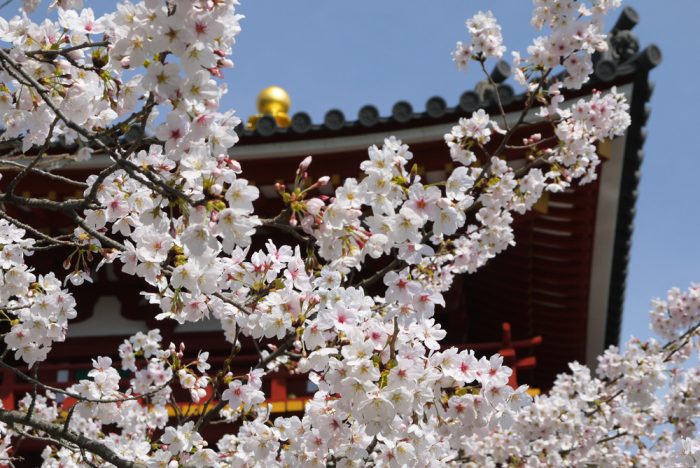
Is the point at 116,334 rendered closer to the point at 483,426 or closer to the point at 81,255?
the point at 81,255

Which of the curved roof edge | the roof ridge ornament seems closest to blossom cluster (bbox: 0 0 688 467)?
the curved roof edge

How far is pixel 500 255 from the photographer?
10.2m

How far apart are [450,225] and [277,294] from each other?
26.9 inches

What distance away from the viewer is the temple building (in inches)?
307

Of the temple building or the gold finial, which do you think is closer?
the temple building

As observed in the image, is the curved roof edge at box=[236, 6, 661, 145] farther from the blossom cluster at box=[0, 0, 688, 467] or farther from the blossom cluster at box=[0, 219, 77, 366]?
the blossom cluster at box=[0, 219, 77, 366]

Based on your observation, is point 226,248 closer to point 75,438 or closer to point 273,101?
point 75,438

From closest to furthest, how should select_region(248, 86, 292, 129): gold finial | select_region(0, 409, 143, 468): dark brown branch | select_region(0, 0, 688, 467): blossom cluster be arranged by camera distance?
1. select_region(0, 0, 688, 467): blossom cluster
2. select_region(0, 409, 143, 468): dark brown branch
3. select_region(248, 86, 292, 129): gold finial

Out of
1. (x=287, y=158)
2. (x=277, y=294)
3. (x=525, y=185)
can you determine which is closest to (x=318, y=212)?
(x=277, y=294)

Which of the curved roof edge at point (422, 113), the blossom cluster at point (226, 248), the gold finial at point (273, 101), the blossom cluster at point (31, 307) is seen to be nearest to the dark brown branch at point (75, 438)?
the blossom cluster at point (226, 248)

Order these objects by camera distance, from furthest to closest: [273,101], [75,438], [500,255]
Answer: [273,101]
[500,255]
[75,438]

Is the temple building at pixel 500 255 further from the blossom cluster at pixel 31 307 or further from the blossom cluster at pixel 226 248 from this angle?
the blossom cluster at pixel 31 307

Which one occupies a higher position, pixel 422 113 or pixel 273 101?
pixel 273 101

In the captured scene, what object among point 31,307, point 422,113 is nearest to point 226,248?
point 31,307
